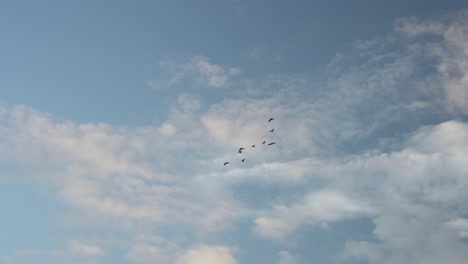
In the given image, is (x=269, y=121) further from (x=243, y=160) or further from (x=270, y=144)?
(x=243, y=160)

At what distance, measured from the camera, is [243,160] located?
388ft

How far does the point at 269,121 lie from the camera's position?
11231cm

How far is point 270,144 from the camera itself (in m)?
116

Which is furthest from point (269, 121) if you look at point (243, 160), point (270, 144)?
point (243, 160)

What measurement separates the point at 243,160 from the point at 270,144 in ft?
45.4

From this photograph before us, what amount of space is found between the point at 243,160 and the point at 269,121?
2092cm

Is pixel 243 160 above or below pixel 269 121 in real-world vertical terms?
below

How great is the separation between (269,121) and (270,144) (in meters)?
10.4
